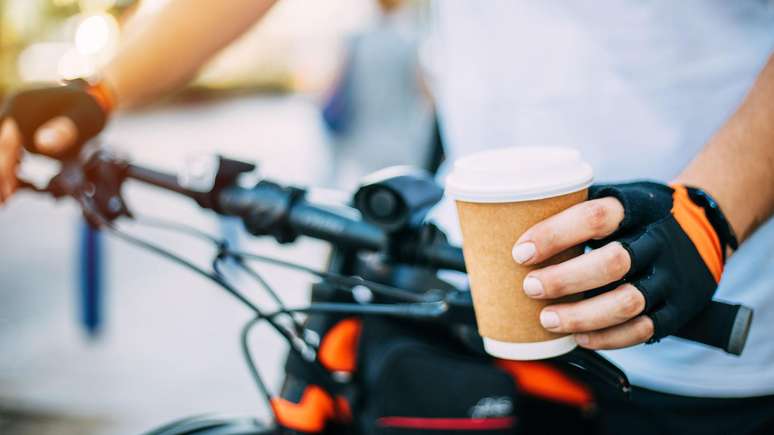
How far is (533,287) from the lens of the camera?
80cm

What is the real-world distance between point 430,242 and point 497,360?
34 centimetres

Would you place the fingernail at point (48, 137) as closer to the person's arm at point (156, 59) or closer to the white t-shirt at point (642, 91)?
the person's arm at point (156, 59)

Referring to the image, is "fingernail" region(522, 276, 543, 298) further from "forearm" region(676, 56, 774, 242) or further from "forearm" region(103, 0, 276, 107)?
"forearm" region(103, 0, 276, 107)

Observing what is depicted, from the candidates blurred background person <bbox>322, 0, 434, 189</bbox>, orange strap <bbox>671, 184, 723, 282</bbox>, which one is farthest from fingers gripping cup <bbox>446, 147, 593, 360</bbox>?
blurred background person <bbox>322, 0, 434, 189</bbox>

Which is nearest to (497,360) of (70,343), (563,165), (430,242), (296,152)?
(430,242)

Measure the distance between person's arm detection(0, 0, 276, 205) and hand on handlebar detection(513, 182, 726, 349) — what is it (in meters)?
0.90

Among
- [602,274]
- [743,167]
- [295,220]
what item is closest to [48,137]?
[295,220]

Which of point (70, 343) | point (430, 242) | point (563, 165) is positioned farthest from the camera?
point (70, 343)

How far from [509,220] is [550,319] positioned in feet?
0.45

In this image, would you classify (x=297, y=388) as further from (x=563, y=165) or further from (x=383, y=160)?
(x=383, y=160)

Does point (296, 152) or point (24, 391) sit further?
point (296, 152)

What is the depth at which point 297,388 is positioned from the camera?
4.12ft

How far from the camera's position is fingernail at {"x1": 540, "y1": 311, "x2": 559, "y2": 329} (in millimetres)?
817

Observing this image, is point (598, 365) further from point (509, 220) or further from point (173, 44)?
point (173, 44)
